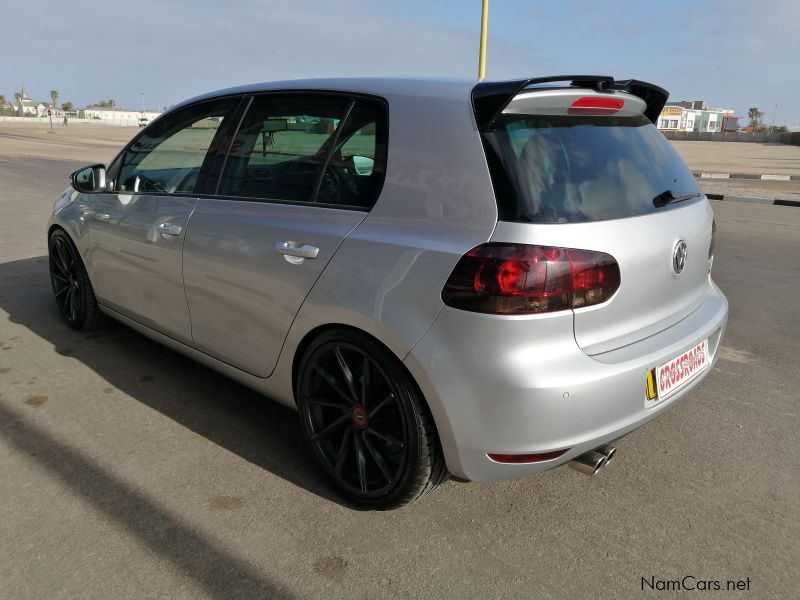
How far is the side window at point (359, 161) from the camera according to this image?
2.53m

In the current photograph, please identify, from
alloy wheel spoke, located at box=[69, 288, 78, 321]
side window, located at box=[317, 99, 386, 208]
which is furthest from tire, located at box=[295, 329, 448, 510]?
alloy wheel spoke, located at box=[69, 288, 78, 321]

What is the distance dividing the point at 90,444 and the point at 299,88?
6.47ft

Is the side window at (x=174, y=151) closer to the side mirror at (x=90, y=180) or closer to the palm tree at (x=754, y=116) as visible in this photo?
the side mirror at (x=90, y=180)

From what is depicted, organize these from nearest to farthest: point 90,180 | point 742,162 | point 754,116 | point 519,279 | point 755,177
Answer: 1. point 519,279
2. point 90,180
3. point 755,177
4. point 742,162
5. point 754,116

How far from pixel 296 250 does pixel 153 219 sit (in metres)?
1.29

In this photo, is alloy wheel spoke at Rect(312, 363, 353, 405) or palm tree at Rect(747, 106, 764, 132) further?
palm tree at Rect(747, 106, 764, 132)

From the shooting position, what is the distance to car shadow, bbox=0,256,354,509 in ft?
9.93

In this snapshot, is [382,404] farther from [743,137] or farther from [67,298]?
[743,137]

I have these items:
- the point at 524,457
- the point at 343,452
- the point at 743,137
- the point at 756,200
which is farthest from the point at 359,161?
the point at 743,137

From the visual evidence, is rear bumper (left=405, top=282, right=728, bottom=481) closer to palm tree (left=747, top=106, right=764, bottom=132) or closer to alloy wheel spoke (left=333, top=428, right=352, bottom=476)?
alloy wheel spoke (left=333, top=428, right=352, bottom=476)

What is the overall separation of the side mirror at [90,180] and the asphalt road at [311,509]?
115 centimetres

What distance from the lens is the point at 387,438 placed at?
250 centimetres

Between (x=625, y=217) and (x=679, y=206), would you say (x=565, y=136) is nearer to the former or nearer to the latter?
(x=625, y=217)

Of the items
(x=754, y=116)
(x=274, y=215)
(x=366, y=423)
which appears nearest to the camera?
(x=366, y=423)
